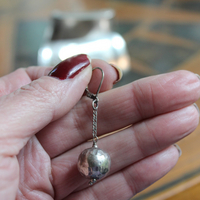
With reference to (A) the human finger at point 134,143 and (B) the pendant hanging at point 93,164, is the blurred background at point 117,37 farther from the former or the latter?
(B) the pendant hanging at point 93,164

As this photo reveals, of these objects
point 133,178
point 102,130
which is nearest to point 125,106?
point 102,130

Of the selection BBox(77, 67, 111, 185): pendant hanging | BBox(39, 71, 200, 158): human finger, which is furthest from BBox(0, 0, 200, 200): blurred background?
BBox(77, 67, 111, 185): pendant hanging

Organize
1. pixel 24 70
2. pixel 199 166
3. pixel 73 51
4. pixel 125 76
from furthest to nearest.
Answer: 1. pixel 73 51
2. pixel 125 76
3. pixel 199 166
4. pixel 24 70

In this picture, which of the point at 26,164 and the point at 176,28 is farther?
the point at 176,28

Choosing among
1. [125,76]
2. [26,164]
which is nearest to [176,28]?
[125,76]

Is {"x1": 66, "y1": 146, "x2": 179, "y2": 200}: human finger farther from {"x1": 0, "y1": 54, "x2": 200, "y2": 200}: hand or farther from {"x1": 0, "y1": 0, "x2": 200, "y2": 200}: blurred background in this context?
{"x1": 0, "y1": 0, "x2": 200, "y2": 200}: blurred background

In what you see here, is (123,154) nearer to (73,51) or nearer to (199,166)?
(199,166)
